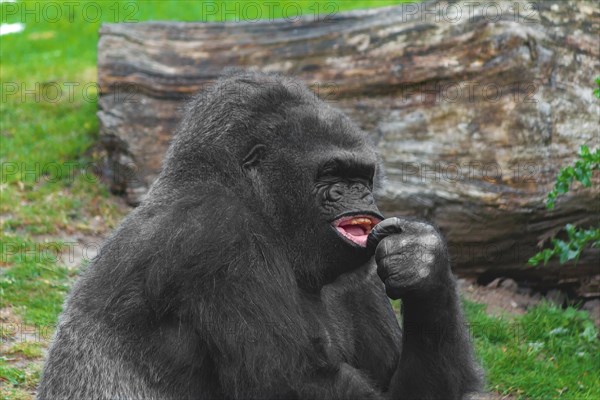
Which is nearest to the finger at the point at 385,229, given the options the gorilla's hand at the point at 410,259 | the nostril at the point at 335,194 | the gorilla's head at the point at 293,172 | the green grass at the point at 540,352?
the gorilla's hand at the point at 410,259

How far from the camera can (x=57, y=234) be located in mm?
9359

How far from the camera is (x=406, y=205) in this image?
8586 mm

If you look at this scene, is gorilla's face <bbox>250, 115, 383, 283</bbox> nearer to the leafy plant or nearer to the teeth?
the teeth

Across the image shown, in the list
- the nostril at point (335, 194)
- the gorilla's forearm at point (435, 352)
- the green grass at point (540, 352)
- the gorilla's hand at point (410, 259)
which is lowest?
the green grass at point (540, 352)

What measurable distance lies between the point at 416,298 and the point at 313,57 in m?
4.93

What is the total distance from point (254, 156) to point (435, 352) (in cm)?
143

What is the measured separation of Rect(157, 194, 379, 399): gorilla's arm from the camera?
14.8 feet

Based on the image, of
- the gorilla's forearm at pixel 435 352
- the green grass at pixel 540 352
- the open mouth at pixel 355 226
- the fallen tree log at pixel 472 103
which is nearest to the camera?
the gorilla's forearm at pixel 435 352

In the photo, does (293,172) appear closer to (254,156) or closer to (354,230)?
(254,156)

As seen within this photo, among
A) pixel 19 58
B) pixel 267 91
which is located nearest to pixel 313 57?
pixel 267 91

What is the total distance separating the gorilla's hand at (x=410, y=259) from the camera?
463 centimetres

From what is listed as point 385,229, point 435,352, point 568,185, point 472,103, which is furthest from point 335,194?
point 472,103

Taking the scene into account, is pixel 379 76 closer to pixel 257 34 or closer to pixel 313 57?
pixel 313 57

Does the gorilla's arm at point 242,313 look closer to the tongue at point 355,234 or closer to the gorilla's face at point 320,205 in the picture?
the gorilla's face at point 320,205
